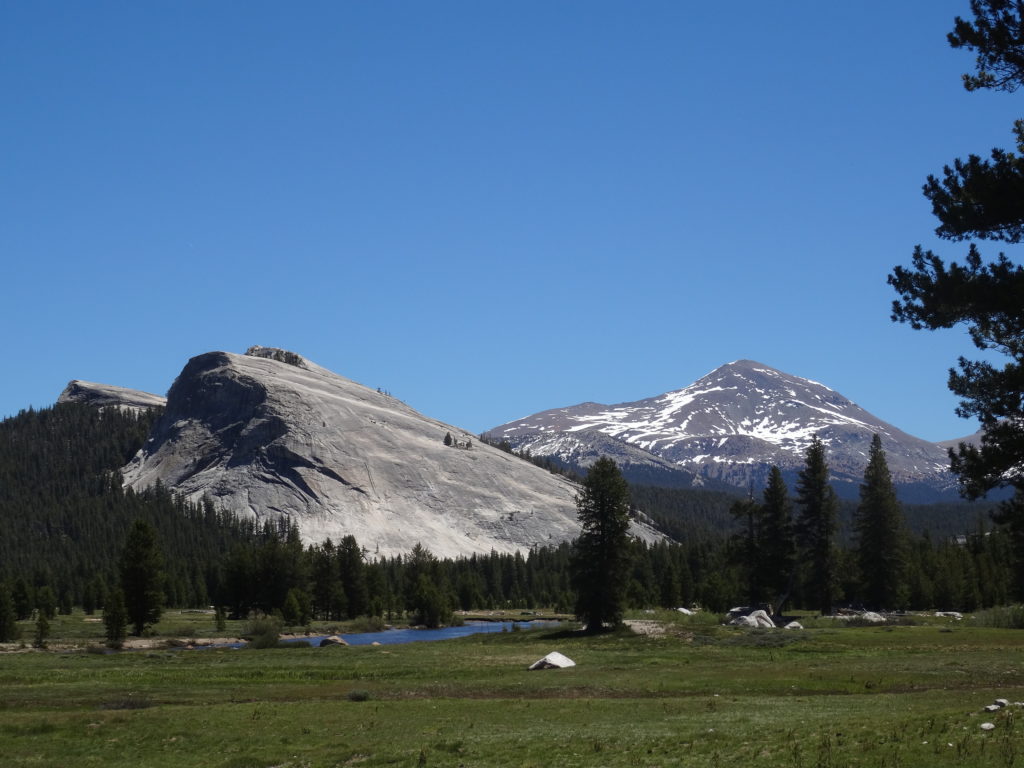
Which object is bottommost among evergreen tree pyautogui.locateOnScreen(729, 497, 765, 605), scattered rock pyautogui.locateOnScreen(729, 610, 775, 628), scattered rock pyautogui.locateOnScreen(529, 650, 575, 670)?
scattered rock pyautogui.locateOnScreen(729, 610, 775, 628)

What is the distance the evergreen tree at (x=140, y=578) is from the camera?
87500 mm

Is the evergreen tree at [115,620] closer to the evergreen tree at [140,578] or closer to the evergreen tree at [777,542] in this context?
the evergreen tree at [140,578]

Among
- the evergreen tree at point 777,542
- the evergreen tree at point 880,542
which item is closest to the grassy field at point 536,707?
the evergreen tree at point 777,542

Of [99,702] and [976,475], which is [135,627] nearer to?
[99,702]

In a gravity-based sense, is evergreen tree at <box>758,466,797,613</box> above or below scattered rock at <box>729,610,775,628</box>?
above

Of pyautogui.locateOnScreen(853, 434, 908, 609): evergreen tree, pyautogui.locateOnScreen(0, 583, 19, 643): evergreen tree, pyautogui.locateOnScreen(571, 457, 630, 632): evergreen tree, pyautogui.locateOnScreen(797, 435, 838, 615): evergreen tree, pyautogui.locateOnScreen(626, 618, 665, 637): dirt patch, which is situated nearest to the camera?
pyautogui.locateOnScreen(626, 618, 665, 637): dirt patch

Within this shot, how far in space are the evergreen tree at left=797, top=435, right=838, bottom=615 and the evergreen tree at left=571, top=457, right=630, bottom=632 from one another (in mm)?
22540

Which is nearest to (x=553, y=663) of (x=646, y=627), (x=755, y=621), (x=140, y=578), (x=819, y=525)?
(x=646, y=627)

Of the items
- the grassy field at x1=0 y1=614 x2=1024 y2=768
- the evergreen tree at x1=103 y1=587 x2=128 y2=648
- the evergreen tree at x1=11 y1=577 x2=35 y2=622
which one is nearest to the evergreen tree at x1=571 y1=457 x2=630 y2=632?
the grassy field at x1=0 y1=614 x2=1024 y2=768

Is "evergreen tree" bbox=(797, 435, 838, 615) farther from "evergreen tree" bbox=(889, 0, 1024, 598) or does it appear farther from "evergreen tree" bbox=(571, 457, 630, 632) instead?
"evergreen tree" bbox=(889, 0, 1024, 598)

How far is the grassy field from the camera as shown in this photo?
2367cm

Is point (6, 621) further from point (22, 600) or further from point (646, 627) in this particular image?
point (646, 627)

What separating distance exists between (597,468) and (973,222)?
59.8m

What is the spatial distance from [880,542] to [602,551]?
37278 millimetres
